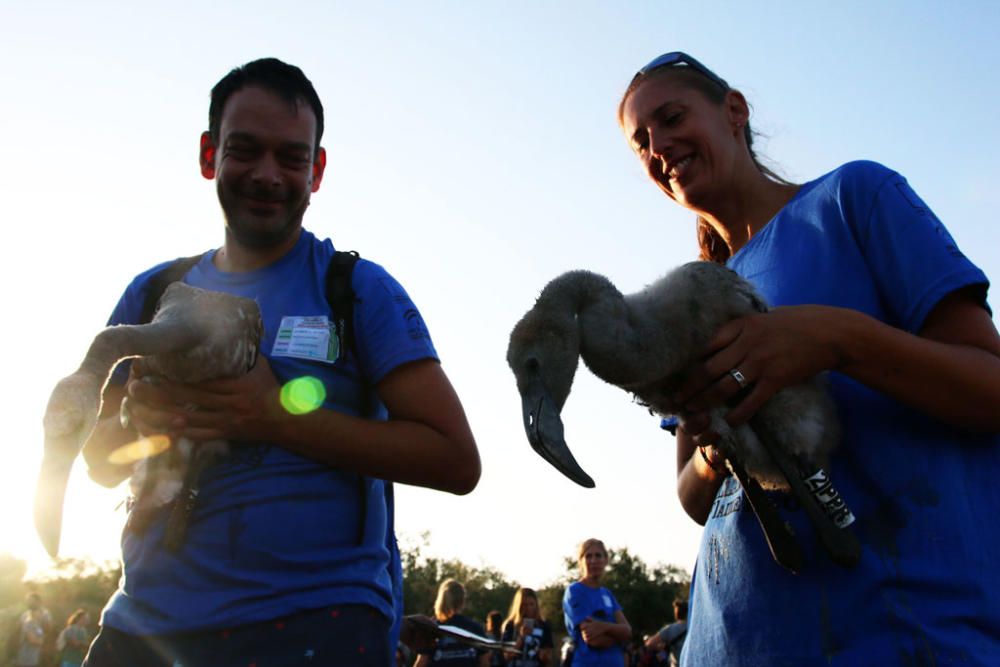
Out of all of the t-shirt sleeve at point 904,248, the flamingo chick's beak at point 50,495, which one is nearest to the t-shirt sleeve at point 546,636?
the t-shirt sleeve at point 904,248

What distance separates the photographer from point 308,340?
330 cm

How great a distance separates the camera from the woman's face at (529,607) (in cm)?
1293

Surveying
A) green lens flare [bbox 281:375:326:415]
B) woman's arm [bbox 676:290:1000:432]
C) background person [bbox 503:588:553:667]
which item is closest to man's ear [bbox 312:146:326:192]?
green lens flare [bbox 281:375:326:415]

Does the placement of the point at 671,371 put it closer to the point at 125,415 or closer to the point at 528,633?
the point at 125,415

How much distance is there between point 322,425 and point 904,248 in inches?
74.2

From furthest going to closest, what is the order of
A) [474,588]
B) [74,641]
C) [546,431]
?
[474,588] < [74,641] < [546,431]

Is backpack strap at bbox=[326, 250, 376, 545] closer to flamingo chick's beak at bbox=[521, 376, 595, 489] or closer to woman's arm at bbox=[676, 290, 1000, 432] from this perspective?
flamingo chick's beak at bbox=[521, 376, 595, 489]

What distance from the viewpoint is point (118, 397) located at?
11.8 ft

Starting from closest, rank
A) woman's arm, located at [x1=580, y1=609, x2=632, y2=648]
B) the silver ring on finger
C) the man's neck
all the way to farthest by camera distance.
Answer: the silver ring on finger < the man's neck < woman's arm, located at [x1=580, y1=609, x2=632, y2=648]

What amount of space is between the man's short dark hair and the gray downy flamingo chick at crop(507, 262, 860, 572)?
1.25 meters

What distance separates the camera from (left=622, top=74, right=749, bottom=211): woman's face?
355cm

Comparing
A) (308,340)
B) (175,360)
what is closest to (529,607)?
(308,340)

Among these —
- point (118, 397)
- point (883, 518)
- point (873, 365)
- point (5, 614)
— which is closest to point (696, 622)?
point (883, 518)

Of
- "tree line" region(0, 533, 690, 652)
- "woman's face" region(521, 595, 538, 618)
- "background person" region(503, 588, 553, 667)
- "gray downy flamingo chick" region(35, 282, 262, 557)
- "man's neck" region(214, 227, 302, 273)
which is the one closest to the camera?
"gray downy flamingo chick" region(35, 282, 262, 557)
